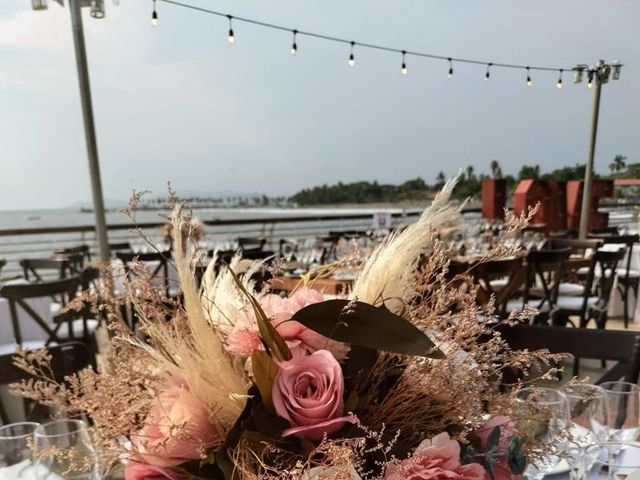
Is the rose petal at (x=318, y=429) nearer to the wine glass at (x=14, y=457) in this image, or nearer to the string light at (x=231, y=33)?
the wine glass at (x=14, y=457)

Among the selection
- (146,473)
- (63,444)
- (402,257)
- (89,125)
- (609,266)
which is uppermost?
(89,125)

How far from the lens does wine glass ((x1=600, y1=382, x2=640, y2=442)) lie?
99cm

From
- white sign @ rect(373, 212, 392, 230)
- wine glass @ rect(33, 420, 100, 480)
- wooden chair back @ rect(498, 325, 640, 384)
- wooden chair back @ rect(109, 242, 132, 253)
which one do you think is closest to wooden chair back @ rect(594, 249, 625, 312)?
white sign @ rect(373, 212, 392, 230)

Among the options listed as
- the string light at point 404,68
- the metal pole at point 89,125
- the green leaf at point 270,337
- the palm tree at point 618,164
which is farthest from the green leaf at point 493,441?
the palm tree at point 618,164

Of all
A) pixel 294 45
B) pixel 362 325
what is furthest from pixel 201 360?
pixel 294 45

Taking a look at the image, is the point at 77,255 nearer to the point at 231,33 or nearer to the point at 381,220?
the point at 231,33

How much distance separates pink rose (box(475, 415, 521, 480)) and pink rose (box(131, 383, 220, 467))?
0.30m

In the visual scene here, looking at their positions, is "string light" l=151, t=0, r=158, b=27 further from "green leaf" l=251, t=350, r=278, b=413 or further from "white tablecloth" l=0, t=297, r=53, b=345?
"green leaf" l=251, t=350, r=278, b=413

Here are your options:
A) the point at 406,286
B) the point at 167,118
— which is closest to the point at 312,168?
the point at 167,118

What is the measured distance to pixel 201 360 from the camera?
0.54 meters

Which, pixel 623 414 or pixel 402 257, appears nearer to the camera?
pixel 402 257

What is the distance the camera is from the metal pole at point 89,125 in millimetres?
3473

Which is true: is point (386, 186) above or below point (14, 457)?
above

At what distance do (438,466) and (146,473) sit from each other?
1.01 ft
